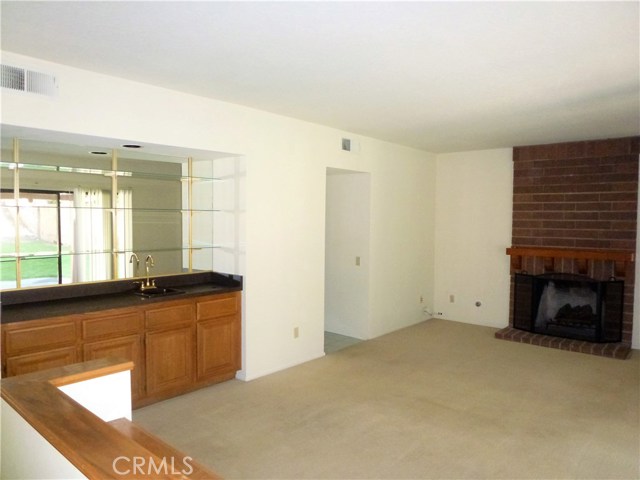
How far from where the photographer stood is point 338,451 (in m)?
2.97

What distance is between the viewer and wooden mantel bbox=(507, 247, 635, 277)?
5.30 meters

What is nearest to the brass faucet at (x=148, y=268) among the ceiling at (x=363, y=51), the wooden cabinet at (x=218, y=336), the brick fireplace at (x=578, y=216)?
the wooden cabinet at (x=218, y=336)

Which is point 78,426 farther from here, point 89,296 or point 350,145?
point 350,145

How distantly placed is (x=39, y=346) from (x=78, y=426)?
1638 mm

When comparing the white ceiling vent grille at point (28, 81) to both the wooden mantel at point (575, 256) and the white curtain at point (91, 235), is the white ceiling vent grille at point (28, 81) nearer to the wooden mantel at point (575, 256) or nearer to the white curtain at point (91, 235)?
the white curtain at point (91, 235)

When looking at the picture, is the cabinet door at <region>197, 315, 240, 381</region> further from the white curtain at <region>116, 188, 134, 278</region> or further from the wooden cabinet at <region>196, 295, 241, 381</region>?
the white curtain at <region>116, 188, 134, 278</region>

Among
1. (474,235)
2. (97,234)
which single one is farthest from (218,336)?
(474,235)

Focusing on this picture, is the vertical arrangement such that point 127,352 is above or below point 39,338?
below

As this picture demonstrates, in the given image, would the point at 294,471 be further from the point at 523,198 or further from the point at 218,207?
the point at 523,198

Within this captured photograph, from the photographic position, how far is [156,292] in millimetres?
3924

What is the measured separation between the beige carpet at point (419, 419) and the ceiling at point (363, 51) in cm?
242

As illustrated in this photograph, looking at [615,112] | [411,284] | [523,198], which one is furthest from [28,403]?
[523,198]

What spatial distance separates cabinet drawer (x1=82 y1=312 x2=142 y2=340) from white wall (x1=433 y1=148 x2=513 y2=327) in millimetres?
4621

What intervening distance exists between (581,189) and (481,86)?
10.1ft
